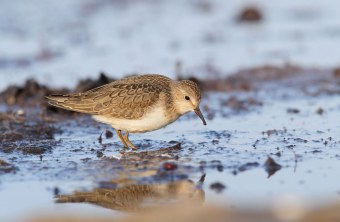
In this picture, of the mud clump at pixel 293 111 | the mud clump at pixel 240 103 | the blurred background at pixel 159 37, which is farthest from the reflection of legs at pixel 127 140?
the blurred background at pixel 159 37

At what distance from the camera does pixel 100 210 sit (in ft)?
23.7

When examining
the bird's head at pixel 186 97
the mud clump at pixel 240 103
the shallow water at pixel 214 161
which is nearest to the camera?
the shallow water at pixel 214 161

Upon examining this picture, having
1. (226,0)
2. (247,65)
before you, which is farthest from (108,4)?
(247,65)

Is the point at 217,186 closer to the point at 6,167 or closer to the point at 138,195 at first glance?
the point at 138,195

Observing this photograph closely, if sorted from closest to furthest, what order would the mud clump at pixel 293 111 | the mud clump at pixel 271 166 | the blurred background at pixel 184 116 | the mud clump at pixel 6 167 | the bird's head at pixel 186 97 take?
the blurred background at pixel 184 116 → the mud clump at pixel 271 166 → the mud clump at pixel 6 167 → the bird's head at pixel 186 97 → the mud clump at pixel 293 111

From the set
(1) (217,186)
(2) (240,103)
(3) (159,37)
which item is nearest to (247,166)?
(1) (217,186)

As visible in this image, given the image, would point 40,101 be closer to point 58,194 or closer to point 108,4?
point 58,194

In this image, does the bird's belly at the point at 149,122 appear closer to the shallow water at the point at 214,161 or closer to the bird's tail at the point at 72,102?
the shallow water at the point at 214,161

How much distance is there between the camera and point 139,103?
31.1ft

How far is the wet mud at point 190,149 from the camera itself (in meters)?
→ 7.74

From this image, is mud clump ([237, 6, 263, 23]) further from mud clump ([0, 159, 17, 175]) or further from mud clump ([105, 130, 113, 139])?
mud clump ([0, 159, 17, 175])

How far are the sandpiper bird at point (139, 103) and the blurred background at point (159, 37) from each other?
12.3 feet

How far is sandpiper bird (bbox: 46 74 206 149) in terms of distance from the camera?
9.45 meters

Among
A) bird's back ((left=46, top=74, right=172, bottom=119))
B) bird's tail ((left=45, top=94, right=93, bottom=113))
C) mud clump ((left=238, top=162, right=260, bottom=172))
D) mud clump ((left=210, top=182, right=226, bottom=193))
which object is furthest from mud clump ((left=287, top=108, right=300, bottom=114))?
mud clump ((left=210, top=182, right=226, bottom=193))
